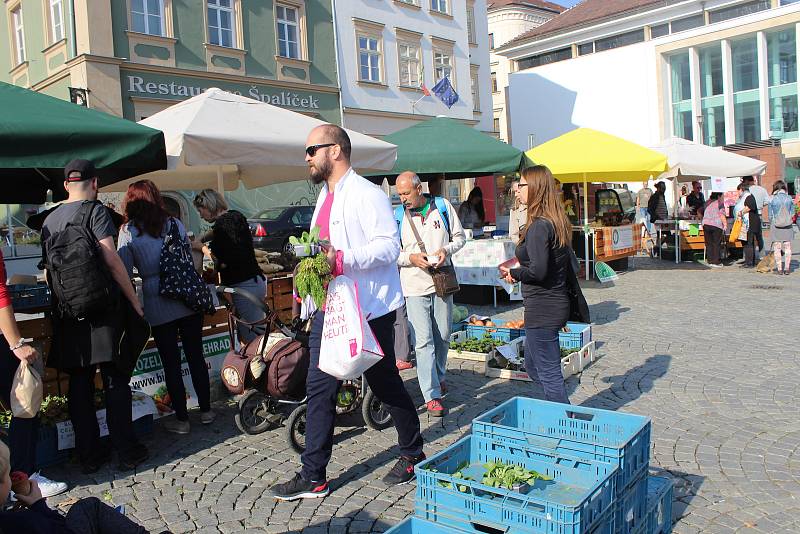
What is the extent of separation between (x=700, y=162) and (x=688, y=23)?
33011 millimetres

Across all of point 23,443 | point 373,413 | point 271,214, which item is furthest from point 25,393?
point 271,214

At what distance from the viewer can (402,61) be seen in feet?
89.3

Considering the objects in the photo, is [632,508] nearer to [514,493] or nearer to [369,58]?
[514,493]

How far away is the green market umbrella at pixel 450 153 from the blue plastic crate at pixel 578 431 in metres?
6.24

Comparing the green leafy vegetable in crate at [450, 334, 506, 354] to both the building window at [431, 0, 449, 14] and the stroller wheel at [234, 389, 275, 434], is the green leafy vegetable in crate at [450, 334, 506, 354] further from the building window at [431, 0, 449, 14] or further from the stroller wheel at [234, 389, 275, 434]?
the building window at [431, 0, 449, 14]

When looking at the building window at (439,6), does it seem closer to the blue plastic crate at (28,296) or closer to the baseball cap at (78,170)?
the blue plastic crate at (28,296)

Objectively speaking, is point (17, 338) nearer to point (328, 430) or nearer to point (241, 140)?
point (328, 430)

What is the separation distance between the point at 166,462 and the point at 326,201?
2197 millimetres

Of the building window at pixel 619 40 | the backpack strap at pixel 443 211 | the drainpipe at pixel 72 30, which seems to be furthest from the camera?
the building window at pixel 619 40

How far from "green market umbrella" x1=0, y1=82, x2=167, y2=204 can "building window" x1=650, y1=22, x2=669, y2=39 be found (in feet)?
150

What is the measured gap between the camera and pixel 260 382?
489 cm

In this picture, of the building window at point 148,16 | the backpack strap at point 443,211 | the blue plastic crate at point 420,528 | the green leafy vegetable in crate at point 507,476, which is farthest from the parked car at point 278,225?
the blue plastic crate at point 420,528

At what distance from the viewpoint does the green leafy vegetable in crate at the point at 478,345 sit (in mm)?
7185

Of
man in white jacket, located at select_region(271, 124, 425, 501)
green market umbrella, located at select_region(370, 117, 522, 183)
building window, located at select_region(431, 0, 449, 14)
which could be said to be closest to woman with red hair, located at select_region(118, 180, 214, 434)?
man in white jacket, located at select_region(271, 124, 425, 501)
